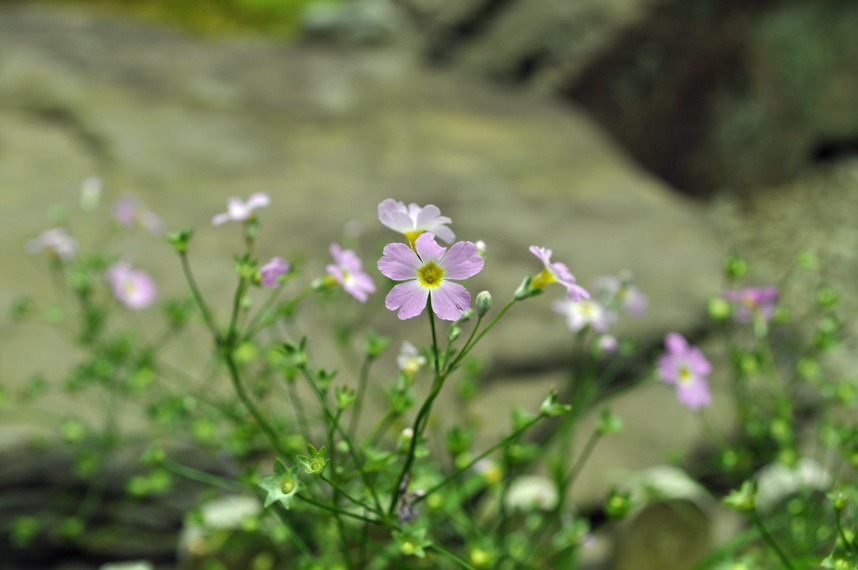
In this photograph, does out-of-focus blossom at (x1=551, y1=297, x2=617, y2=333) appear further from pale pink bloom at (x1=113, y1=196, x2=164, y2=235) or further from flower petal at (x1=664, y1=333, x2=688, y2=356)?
pale pink bloom at (x1=113, y1=196, x2=164, y2=235)

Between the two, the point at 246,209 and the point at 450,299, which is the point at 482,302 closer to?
the point at 450,299

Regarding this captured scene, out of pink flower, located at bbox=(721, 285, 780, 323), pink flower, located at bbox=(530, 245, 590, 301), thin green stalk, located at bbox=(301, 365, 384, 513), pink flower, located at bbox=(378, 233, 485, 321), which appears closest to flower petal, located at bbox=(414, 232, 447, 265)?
pink flower, located at bbox=(378, 233, 485, 321)

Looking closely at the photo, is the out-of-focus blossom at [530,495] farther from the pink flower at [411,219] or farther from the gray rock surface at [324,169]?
the pink flower at [411,219]

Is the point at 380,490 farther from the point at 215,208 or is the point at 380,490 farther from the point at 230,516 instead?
the point at 215,208

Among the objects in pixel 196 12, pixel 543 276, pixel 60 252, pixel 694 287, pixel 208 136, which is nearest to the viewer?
pixel 543 276

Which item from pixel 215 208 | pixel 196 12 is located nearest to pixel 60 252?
pixel 215 208
